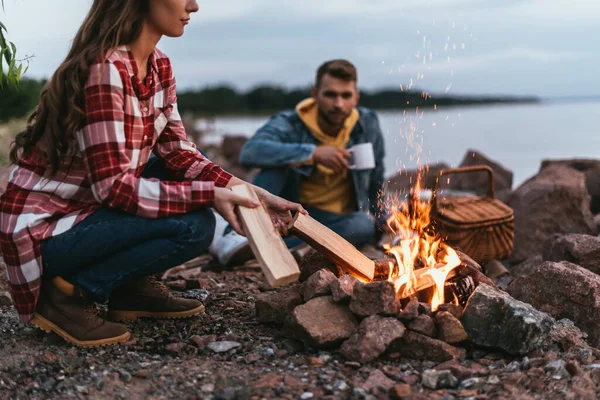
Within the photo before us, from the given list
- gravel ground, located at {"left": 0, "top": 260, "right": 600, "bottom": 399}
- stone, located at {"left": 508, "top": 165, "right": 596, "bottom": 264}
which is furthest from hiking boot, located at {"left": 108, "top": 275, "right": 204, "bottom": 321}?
stone, located at {"left": 508, "top": 165, "right": 596, "bottom": 264}

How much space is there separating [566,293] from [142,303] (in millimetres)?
2344

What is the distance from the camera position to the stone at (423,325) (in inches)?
123

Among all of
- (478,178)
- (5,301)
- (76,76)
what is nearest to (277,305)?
(76,76)

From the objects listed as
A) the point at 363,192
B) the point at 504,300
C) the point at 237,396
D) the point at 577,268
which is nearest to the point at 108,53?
the point at 237,396

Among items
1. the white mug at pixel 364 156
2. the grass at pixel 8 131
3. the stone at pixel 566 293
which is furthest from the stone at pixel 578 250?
the grass at pixel 8 131

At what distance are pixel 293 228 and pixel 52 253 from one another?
3.72 feet

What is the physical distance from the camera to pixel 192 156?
142 inches

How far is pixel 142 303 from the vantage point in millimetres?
3619

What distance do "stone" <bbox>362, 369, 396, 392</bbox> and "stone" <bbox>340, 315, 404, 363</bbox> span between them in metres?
0.12

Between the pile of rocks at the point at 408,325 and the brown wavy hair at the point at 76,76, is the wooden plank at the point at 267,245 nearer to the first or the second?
the pile of rocks at the point at 408,325

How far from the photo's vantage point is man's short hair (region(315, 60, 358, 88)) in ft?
18.7

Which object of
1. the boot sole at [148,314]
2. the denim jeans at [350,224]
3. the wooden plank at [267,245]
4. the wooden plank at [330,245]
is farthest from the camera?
the denim jeans at [350,224]

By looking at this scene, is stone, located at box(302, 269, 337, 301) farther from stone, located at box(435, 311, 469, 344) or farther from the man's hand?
the man's hand

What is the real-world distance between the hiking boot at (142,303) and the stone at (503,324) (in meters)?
1.52
